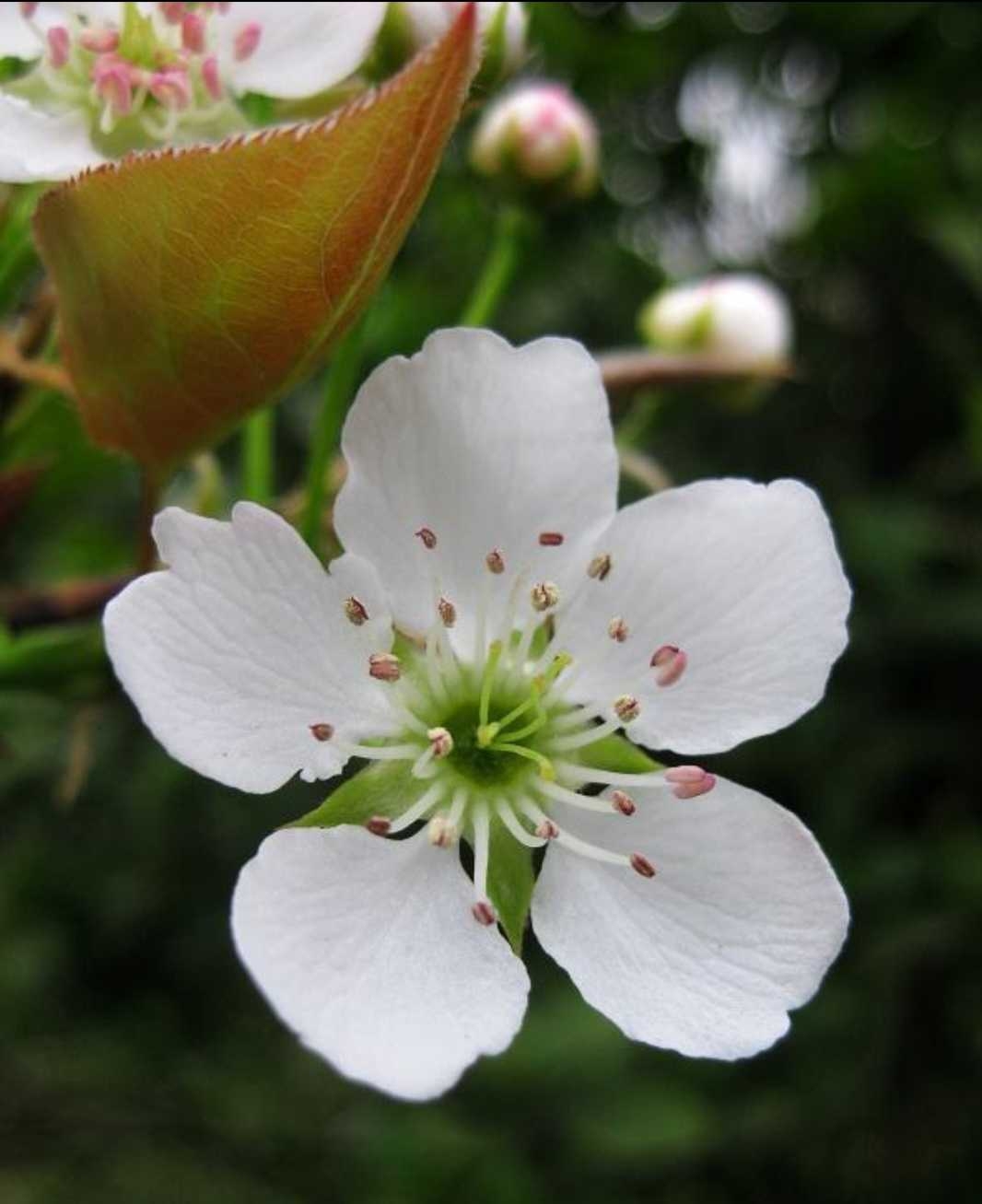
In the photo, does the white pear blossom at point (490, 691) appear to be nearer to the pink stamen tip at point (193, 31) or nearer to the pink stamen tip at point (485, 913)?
the pink stamen tip at point (485, 913)

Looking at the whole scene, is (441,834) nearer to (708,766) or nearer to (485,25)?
(485,25)

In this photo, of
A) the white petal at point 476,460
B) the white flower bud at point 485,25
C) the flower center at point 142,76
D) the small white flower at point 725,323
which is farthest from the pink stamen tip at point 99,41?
the small white flower at point 725,323

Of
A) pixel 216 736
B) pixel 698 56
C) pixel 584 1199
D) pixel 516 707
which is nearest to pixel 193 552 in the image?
pixel 216 736

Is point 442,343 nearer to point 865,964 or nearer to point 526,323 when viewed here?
point 865,964

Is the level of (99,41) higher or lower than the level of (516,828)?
higher

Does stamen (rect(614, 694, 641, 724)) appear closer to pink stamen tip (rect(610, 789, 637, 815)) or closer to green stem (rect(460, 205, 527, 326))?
pink stamen tip (rect(610, 789, 637, 815))

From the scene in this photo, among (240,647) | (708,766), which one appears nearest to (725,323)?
(708,766)
